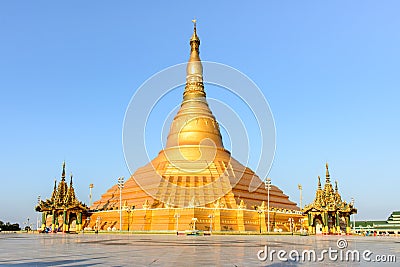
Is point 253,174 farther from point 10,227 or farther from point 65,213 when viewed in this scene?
point 10,227

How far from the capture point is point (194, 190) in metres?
53.3

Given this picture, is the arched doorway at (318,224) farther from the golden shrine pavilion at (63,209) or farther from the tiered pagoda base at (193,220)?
the golden shrine pavilion at (63,209)

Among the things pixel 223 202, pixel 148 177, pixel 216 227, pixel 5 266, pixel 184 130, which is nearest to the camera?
pixel 5 266

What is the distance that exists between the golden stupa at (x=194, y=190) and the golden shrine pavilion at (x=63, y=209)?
7.57 feet

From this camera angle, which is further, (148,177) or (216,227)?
(148,177)

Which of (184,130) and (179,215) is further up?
(184,130)

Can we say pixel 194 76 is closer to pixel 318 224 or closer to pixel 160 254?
pixel 318 224

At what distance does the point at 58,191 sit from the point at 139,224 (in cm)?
1510

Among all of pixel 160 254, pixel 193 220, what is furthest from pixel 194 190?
pixel 160 254

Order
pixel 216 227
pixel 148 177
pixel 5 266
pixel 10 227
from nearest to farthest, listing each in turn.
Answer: pixel 5 266 → pixel 216 227 → pixel 148 177 → pixel 10 227

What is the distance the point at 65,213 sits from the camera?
55.9 meters

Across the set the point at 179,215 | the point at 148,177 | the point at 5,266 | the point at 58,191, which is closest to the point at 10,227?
the point at 58,191

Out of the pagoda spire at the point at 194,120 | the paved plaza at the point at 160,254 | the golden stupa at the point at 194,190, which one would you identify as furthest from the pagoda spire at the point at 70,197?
the paved plaza at the point at 160,254

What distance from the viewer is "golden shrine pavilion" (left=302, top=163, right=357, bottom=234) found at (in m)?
49.9
